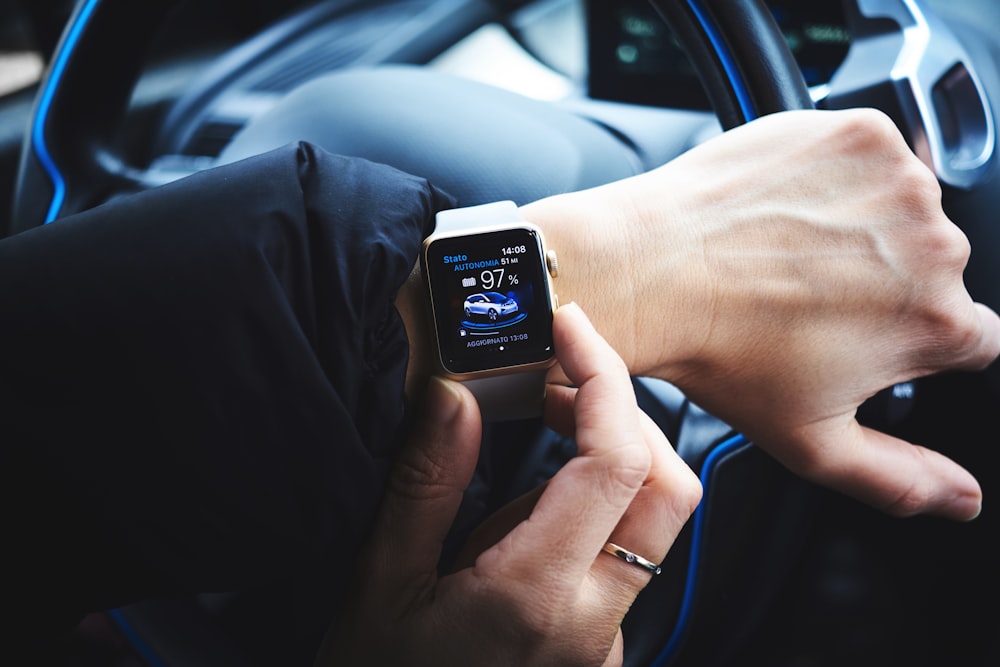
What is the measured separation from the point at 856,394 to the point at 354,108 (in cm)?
69

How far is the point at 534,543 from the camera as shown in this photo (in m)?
0.61

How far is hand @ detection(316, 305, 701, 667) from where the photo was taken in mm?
609

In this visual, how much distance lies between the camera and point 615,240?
2.75ft

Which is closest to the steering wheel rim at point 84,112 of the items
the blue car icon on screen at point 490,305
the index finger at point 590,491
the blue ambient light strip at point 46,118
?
the blue ambient light strip at point 46,118

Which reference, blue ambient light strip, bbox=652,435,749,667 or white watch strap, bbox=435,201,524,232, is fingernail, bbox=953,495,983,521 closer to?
blue ambient light strip, bbox=652,435,749,667

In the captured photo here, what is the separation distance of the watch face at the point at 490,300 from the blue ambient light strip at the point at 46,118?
2.34 feet

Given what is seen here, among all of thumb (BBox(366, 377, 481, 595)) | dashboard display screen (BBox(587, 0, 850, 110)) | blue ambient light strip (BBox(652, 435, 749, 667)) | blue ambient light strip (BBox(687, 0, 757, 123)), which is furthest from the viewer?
dashboard display screen (BBox(587, 0, 850, 110))

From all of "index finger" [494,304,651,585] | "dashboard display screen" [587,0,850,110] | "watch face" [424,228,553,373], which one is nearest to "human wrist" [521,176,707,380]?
"watch face" [424,228,553,373]

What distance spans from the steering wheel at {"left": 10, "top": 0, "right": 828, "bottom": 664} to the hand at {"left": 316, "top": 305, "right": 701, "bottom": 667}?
298mm

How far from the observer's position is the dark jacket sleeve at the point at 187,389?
1.88 ft

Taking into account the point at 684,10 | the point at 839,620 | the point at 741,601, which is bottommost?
the point at 839,620

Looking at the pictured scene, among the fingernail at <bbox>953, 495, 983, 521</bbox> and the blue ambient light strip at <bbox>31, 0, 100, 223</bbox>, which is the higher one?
the blue ambient light strip at <bbox>31, 0, 100, 223</bbox>

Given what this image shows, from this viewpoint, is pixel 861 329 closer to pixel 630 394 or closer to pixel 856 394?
pixel 856 394

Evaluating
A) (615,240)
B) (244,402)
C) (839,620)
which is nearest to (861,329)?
(615,240)
